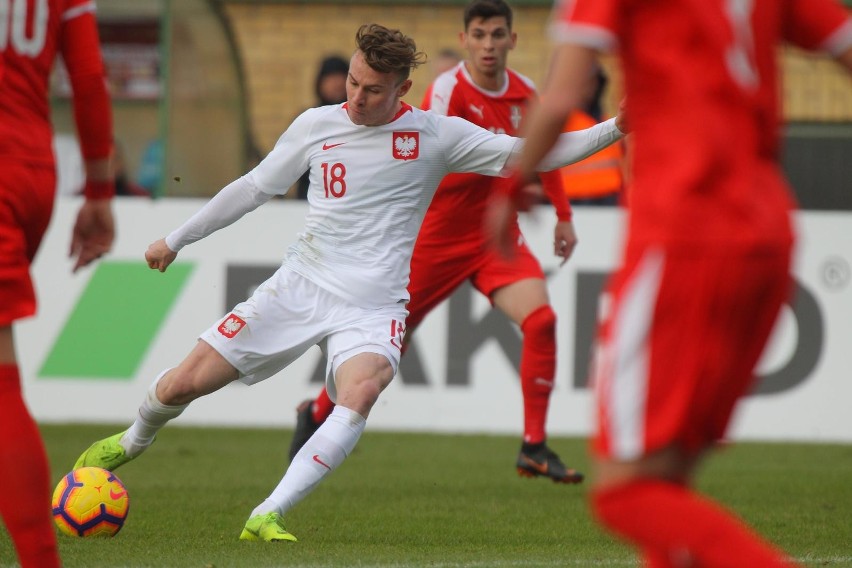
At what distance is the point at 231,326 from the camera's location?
6.05m

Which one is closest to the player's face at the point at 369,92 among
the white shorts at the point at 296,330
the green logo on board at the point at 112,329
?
the white shorts at the point at 296,330

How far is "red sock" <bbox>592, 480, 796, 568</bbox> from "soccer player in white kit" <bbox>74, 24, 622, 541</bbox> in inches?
110

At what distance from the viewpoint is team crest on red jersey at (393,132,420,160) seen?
20.4 ft

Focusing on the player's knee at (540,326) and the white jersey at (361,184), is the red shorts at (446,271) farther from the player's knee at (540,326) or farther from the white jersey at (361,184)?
the white jersey at (361,184)

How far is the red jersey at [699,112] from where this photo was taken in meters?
3.16

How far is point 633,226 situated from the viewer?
3213mm

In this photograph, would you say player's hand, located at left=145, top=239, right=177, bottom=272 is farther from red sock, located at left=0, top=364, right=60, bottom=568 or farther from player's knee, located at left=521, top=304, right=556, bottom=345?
player's knee, located at left=521, top=304, right=556, bottom=345

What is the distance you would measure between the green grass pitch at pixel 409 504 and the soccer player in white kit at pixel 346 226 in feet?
1.59

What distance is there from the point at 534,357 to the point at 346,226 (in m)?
2.22

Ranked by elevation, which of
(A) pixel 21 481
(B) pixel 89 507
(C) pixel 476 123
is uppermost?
(C) pixel 476 123

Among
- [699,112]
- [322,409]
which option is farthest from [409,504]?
[699,112]

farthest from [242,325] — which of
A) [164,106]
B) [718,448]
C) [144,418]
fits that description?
[164,106]

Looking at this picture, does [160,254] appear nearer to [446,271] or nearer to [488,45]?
[446,271]

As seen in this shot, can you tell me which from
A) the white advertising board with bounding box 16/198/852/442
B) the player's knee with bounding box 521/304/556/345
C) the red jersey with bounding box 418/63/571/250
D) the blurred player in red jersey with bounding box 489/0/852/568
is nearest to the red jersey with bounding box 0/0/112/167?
the blurred player in red jersey with bounding box 489/0/852/568
